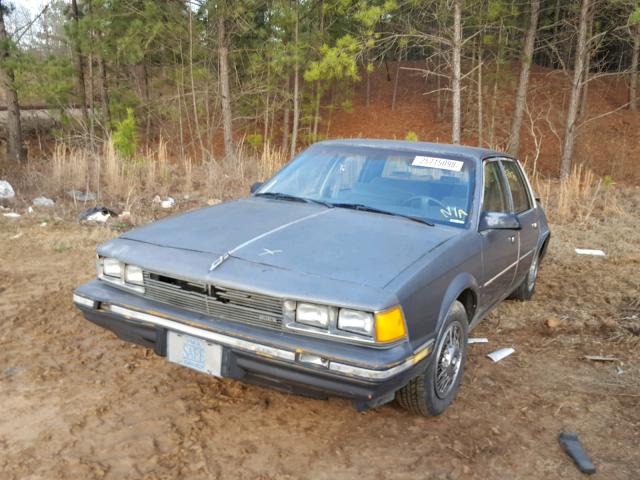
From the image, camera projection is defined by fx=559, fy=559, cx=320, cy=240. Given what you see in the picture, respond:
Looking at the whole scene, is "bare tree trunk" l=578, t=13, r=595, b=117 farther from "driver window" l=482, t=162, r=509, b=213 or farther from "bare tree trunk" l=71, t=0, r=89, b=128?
"bare tree trunk" l=71, t=0, r=89, b=128

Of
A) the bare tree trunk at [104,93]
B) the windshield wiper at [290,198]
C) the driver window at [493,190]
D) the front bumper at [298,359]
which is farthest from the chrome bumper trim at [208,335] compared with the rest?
the bare tree trunk at [104,93]

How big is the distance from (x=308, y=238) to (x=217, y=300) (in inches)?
24.1

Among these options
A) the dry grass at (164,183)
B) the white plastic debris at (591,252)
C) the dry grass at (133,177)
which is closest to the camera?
the white plastic debris at (591,252)

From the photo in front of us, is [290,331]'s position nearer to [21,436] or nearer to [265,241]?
[265,241]

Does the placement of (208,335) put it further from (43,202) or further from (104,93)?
(104,93)

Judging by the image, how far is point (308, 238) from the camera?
3023mm

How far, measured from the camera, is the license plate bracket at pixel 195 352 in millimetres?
2689

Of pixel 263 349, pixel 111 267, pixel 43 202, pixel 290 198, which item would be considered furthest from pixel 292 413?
pixel 43 202

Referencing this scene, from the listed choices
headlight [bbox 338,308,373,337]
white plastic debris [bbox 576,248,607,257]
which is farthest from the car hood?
white plastic debris [bbox 576,248,607,257]

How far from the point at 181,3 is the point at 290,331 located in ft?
54.4

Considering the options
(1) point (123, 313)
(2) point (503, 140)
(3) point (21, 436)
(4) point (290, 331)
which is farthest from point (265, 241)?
(2) point (503, 140)

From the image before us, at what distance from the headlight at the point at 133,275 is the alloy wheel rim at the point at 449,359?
165cm

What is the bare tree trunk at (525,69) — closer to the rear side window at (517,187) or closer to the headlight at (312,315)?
the rear side window at (517,187)

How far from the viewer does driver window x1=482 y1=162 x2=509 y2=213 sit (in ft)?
12.5
